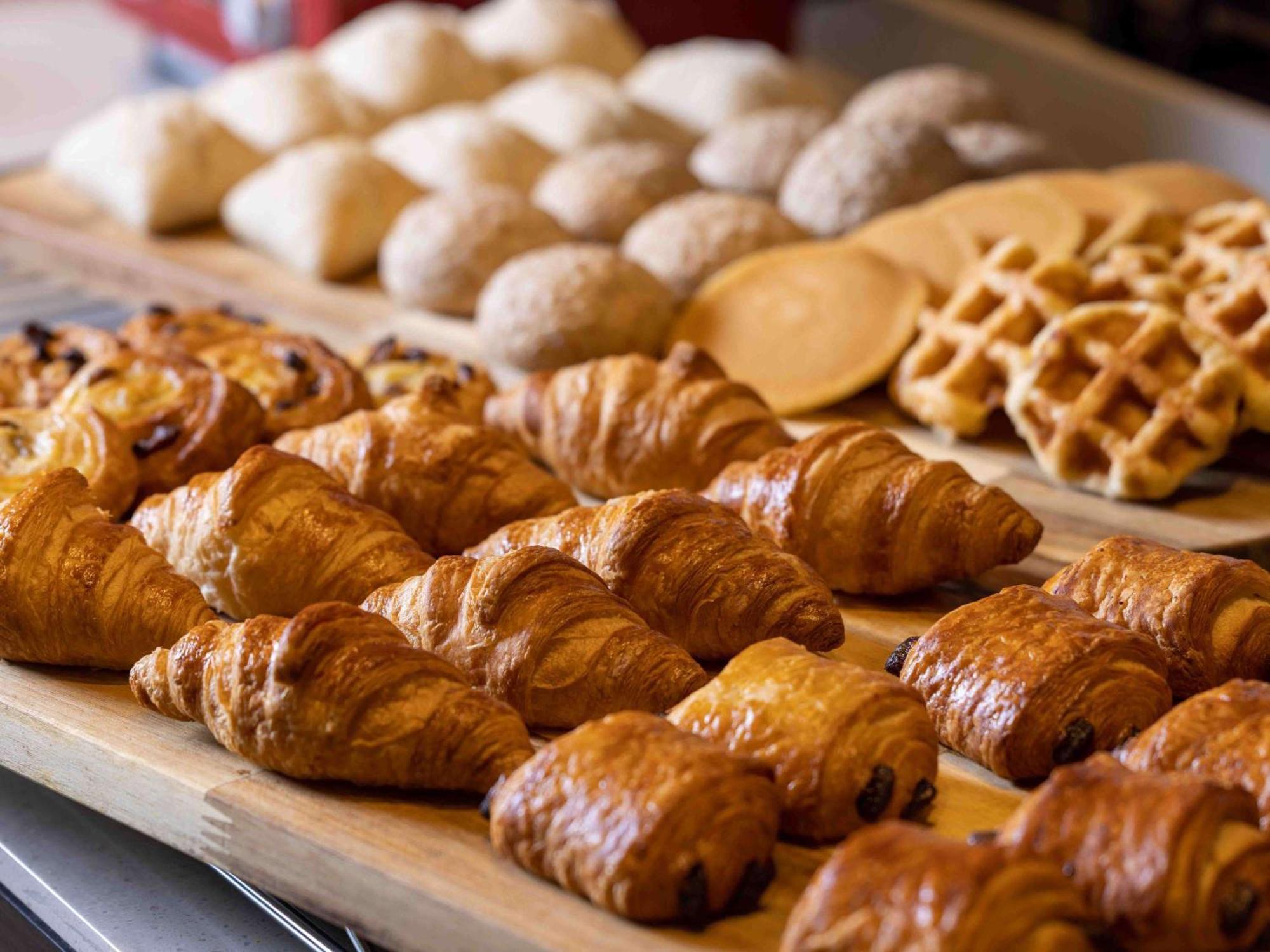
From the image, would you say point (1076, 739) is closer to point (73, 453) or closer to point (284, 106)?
point (73, 453)

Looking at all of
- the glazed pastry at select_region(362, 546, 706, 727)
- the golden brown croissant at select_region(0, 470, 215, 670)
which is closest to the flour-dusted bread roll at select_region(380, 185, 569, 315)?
the golden brown croissant at select_region(0, 470, 215, 670)

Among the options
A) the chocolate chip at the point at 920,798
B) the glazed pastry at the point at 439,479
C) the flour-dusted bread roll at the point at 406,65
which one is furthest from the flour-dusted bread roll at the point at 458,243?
the chocolate chip at the point at 920,798

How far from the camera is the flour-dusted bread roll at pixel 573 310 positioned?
2.99 metres

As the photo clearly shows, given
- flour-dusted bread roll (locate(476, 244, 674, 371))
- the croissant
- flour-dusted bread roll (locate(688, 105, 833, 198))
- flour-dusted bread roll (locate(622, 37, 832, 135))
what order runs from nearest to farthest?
the croissant → flour-dusted bread roll (locate(476, 244, 674, 371)) → flour-dusted bread roll (locate(688, 105, 833, 198)) → flour-dusted bread roll (locate(622, 37, 832, 135))

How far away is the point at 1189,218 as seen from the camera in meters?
3.41

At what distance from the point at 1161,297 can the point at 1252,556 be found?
569 millimetres

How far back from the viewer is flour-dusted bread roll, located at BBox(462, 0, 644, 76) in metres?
4.91

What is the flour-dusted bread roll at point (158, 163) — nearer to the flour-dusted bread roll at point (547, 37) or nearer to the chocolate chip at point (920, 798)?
the flour-dusted bread roll at point (547, 37)

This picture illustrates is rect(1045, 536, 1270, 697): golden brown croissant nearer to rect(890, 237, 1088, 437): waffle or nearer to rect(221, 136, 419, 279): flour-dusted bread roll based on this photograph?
rect(890, 237, 1088, 437): waffle

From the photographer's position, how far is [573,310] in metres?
2.98

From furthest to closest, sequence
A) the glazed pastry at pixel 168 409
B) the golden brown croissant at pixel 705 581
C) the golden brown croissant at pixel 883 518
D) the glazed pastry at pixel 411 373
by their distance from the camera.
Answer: the glazed pastry at pixel 411 373
the glazed pastry at pixel 168 409
the golden brown croissant at pixel 883 518
the golden brown croissant at pixel 705 581

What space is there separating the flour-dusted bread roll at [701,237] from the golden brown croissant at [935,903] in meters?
2.04

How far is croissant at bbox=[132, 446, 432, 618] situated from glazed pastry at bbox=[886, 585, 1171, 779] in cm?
73

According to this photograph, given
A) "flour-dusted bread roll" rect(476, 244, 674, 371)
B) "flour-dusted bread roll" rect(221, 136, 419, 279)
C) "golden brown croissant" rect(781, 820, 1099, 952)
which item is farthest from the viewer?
"flour-dusted bread roll" rect(221, 136, 419, 279)
